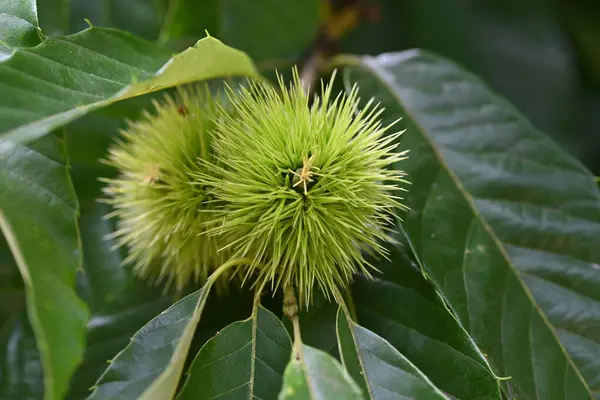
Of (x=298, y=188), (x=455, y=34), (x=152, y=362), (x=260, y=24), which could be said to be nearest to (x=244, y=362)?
(x=152, y=362)

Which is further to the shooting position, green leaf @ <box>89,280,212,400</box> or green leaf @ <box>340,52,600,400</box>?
green leaf @ <box>340,52,600,400</box>

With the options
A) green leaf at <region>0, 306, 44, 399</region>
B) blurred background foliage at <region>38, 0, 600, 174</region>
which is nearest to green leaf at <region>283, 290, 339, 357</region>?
green leaf at <region>0, 306, 44, 399</region>

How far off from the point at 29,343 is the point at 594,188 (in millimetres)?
941

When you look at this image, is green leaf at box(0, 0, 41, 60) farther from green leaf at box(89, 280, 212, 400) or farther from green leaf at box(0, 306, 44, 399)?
green leaf at box(0, 306, 44, 399)

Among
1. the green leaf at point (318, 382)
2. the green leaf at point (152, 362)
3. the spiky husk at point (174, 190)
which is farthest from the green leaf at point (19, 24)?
the green leaf at point (318, 382)

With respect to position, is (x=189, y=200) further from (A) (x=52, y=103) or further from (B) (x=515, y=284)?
(B) (x=515, y=284)

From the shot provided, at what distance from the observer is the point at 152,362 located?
25.4 inches

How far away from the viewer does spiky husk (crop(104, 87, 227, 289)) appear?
77cm

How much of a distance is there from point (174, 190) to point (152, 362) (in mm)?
233

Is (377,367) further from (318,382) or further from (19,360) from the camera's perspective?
(19,360)

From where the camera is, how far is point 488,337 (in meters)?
0.79

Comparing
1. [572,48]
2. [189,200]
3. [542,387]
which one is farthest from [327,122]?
[572,48]

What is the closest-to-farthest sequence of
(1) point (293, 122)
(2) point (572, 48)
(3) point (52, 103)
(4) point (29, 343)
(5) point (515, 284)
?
(3) point (52, 103)
(1) point (293, 122)
(5) point (515, 284)
(4) point (29, 343)
(2) point (572, 48)

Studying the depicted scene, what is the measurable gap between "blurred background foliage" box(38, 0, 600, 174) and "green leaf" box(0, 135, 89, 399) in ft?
1.61
